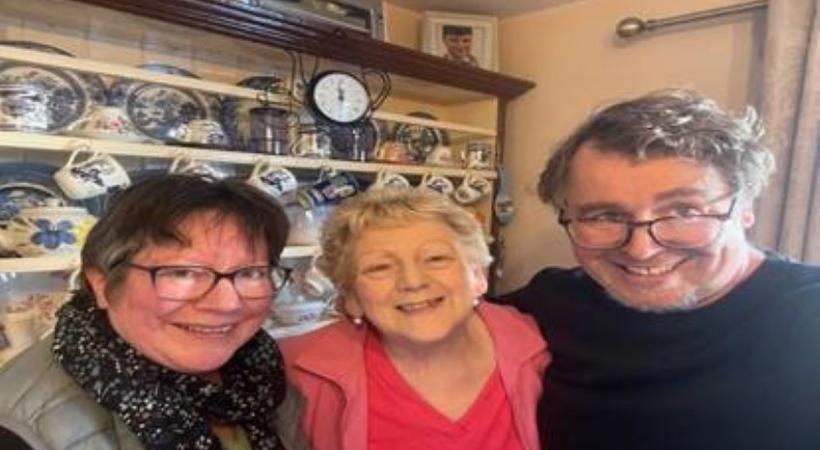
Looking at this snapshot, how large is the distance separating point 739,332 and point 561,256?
134cm

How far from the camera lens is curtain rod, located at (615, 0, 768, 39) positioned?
175 cm

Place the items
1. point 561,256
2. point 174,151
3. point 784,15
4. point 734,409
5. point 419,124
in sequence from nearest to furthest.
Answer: point 734,409
point 174,151
point 784,15
point 419,124
point 561,256

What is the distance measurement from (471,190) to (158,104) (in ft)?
3.43

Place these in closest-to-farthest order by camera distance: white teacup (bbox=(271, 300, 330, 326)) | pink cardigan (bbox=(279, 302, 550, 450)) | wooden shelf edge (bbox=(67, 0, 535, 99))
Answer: pink cardigan (bbox=(279, 302, 550, 450)), wooden shelf edge (bbox=(67, 0, 535, 99)), white teacup (bbox=(271, 300, 330, 326))

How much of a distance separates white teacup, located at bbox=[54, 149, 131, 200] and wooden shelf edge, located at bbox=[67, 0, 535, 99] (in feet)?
1.11

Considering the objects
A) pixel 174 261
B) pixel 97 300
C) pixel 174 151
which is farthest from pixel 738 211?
pixel 174 151

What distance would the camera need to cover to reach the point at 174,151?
4.71ft

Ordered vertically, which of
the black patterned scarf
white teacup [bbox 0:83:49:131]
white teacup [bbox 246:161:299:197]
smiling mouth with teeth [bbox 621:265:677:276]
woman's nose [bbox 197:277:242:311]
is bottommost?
the black patterned scarf

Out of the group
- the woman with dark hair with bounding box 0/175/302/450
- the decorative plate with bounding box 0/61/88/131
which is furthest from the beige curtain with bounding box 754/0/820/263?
the decorative plate with bounding box 0/61/88/131

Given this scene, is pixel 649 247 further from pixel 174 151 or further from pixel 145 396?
pixel 174 151

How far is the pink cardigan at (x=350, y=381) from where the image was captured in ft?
3.62

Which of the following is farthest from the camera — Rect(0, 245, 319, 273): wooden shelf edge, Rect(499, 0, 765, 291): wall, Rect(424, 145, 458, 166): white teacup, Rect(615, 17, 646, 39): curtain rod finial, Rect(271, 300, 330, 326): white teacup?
Rect(424, 145, 458, 166): white teacup

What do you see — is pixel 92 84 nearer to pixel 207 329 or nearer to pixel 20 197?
pixel 20 197

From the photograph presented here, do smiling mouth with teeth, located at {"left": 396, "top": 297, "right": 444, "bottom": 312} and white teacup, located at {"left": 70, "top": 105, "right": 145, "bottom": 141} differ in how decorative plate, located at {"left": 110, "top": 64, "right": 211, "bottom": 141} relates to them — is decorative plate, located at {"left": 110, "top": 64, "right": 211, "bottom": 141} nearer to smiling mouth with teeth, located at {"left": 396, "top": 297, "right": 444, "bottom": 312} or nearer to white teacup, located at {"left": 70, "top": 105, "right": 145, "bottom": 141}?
white teacup, located at {"left": 70, "top": 105, "right": 145, "bottom": 141}
